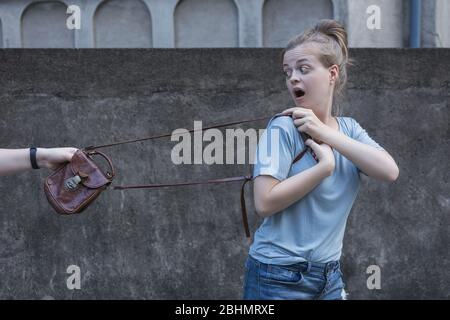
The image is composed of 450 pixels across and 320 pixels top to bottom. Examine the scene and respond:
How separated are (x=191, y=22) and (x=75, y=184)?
1000cm

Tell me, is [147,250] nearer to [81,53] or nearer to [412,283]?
[81,53]

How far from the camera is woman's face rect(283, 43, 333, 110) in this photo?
97.5 inches

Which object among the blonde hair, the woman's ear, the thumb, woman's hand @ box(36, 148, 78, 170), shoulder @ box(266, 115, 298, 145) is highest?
the blonde hair

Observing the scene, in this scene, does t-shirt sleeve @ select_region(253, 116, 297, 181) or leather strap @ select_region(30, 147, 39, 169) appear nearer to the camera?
t-shirt sleeve @ select_region(253, 116, 297, 181)

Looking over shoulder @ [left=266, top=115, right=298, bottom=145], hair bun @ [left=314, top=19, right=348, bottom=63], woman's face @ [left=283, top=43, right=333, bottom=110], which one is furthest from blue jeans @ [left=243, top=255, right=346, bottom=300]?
hair bun @ [left=314, top=19, right=348, bottom=63]

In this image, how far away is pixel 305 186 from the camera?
2314 mm

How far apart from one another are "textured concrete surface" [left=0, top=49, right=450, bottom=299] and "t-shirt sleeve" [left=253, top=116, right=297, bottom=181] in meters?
2.22

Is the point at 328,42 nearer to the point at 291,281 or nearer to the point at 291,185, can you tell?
the point at 291,185

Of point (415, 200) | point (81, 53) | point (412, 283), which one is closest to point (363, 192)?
point (415, 200)

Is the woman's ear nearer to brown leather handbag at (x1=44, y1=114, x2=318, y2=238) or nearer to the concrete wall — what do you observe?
brown leather handbag at (x1=44, y1=114, x2=318, y2=238)

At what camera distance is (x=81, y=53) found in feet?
15.4

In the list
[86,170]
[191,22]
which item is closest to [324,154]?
[86,170]

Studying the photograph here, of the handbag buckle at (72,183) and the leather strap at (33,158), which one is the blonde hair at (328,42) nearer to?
the handbag buckle at (72,183)

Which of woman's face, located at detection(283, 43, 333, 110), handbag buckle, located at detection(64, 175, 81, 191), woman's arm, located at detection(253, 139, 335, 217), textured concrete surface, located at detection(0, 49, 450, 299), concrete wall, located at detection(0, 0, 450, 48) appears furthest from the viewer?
concrete wall, located at detection(0, 0, 450, 48)
